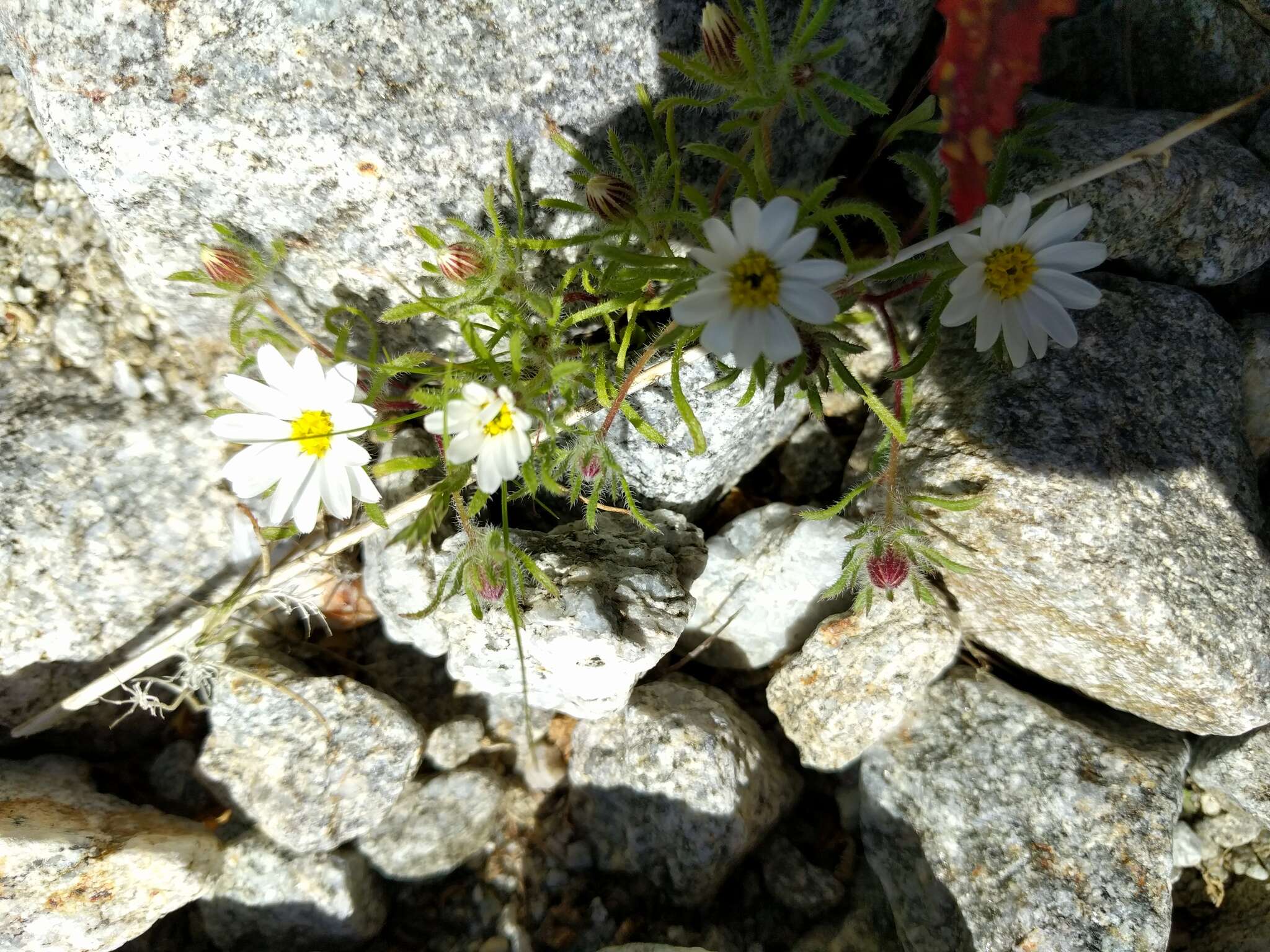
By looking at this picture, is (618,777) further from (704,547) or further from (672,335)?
(672,335)

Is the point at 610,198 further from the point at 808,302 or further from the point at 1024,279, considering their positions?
the point at 1024,279

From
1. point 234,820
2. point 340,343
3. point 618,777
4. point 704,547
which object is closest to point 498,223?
point 340,343

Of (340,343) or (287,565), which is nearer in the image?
(340,343)

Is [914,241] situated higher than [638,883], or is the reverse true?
[914,241]

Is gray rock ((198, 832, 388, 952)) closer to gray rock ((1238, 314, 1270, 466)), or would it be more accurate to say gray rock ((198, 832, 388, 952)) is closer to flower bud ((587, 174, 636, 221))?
flower bud ((587, 174, 636, 221))

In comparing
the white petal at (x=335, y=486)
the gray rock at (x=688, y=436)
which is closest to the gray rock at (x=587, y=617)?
the gray rock at (x=688, y=436)

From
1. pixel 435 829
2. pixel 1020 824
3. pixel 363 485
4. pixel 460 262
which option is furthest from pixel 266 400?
pixel 1020 824

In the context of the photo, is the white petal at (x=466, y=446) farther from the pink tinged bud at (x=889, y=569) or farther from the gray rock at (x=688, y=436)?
the pink tinged bud at (x=889, y=569)
